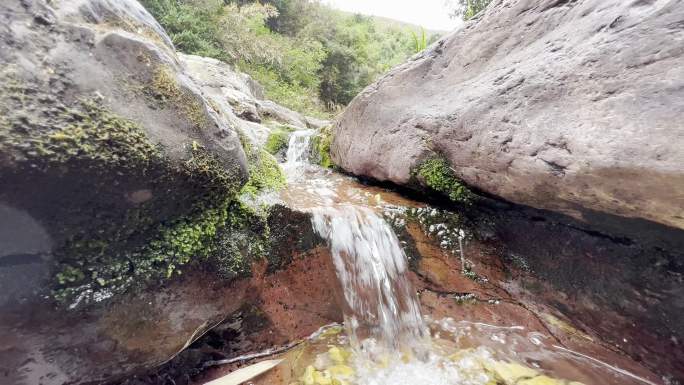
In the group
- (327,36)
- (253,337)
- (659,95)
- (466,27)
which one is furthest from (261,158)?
(327,36)

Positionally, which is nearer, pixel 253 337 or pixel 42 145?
pixel 42 145

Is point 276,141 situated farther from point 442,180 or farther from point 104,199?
point 104,199

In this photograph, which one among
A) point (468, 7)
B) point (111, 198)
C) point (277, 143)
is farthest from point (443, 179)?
point (468, 7)

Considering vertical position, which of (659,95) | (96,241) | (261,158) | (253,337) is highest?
(659,95)

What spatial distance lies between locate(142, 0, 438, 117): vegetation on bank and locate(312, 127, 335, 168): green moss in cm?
355

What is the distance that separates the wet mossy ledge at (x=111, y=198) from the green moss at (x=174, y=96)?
0.02m

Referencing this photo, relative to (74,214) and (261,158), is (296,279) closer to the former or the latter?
(261,158)

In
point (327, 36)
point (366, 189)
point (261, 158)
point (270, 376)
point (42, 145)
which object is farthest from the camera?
point (327, 36)

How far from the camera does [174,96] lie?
5.83ft

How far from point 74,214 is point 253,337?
1.37 metres

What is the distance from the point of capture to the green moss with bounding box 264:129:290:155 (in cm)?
513

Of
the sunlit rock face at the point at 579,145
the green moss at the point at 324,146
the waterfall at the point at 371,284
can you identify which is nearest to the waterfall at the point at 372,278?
the waterfall at the point at 371,284

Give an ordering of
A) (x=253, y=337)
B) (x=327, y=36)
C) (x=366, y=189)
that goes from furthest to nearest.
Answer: (x=327, y=36)
(x=366, y=189)
(x=253, y=337)

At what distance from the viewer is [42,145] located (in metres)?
1.25
